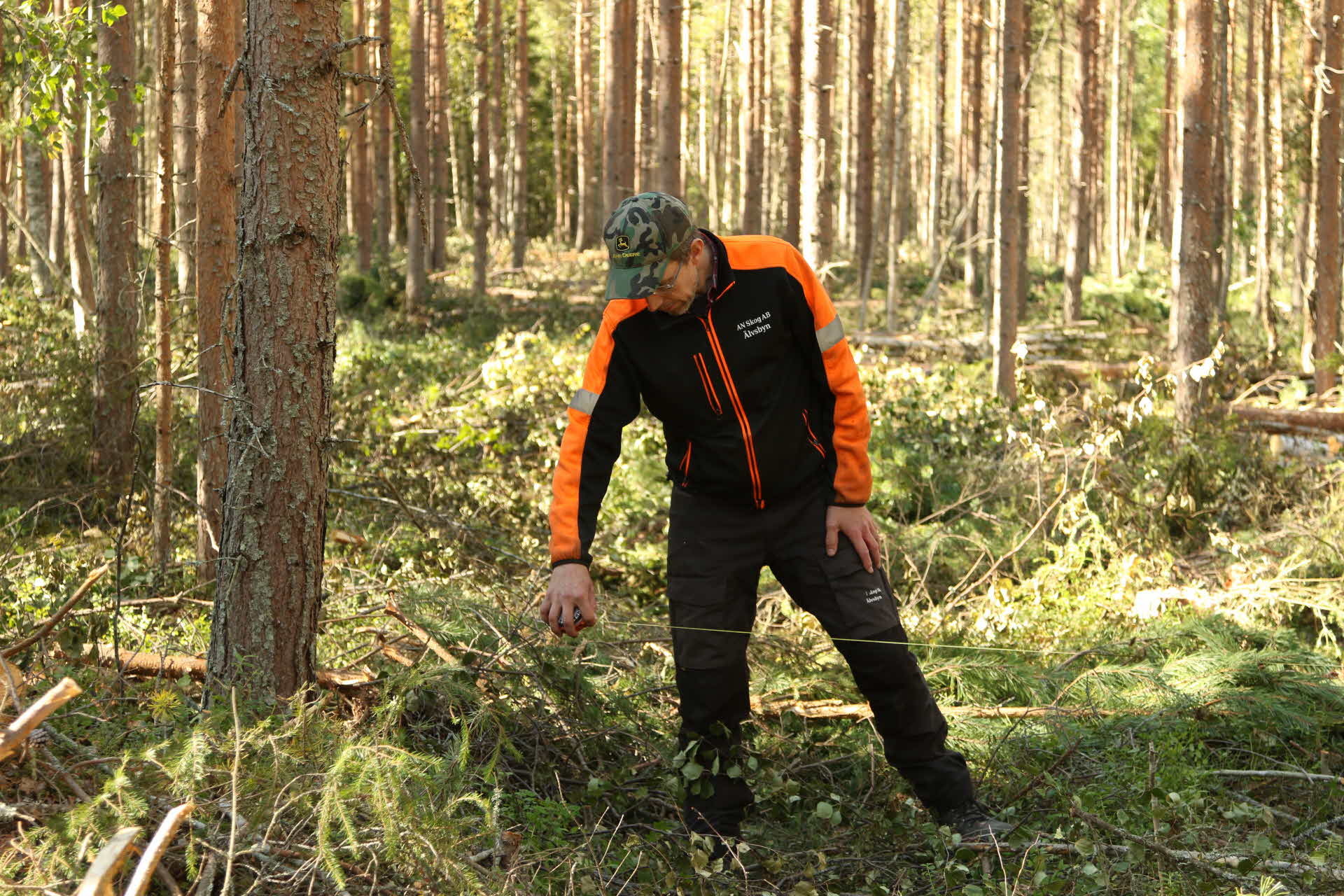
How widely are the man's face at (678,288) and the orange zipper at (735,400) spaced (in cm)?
8

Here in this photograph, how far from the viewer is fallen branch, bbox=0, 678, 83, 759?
2393mm

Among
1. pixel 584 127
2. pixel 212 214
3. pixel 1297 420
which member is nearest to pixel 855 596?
pixel 212 214

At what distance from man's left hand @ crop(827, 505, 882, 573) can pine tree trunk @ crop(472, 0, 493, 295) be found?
15.9 m

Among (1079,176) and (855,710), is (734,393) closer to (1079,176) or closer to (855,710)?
(855,710)

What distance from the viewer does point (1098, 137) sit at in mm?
32250

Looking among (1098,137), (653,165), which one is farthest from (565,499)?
(1098,137)

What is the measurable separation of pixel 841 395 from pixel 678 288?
62 cm

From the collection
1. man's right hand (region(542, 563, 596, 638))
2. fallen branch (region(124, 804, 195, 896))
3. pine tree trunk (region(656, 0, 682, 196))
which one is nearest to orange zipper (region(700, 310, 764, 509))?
man's right hand (region(542, 563, 596, 638))

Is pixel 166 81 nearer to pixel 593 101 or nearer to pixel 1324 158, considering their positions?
pixel 1324 158

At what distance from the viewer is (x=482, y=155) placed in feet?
74.6

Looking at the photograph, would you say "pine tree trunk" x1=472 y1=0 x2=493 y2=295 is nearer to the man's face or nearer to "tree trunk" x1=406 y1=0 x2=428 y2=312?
"tree trunk" x1=406 y1=0 x2=428 y2=312

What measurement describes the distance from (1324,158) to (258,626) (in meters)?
13.6

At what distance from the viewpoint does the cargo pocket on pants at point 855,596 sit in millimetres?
3555

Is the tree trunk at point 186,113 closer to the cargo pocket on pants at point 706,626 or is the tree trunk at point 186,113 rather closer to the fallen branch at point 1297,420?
the cargo pocket on pants at point 706,626
